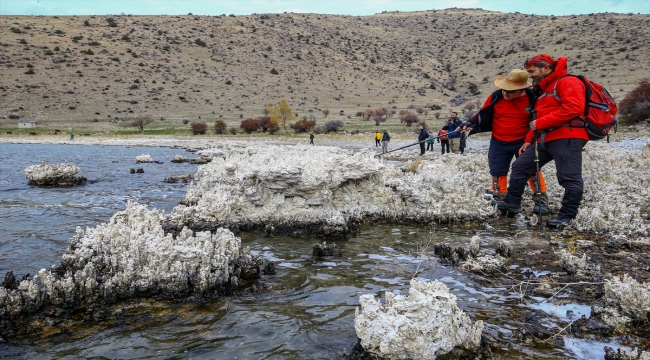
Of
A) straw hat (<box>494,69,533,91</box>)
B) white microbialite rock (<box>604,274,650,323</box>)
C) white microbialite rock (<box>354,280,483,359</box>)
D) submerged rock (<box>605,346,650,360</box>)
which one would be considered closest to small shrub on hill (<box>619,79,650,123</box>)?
straw hat (<box>494,69,533,91</box>)

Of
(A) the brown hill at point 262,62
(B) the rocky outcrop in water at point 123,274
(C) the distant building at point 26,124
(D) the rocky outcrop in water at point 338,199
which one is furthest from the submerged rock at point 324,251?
(C) the distant building at point 26,124

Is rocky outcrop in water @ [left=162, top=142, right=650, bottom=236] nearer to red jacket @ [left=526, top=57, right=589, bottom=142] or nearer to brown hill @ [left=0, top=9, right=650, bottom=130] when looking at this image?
red jacket @ [left=526, top=57, right=589, bottom=142]

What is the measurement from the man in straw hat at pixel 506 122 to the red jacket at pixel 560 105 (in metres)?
0.50

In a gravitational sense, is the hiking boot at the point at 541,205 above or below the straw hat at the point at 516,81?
below

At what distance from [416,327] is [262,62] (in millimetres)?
71655

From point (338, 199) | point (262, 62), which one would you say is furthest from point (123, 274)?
point (262, 62)

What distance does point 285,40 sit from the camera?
263ft

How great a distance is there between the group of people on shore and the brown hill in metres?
45.2

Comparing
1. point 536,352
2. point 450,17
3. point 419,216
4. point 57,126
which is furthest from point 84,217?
point 450,17

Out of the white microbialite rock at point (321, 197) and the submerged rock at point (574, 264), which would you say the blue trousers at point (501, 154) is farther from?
the submerged rock at point (574, 264)

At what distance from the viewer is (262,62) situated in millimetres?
71625

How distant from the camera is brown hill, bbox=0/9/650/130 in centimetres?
5475

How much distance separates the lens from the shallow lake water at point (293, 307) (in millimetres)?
3729

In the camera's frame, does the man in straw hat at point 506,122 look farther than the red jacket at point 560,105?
Yes
